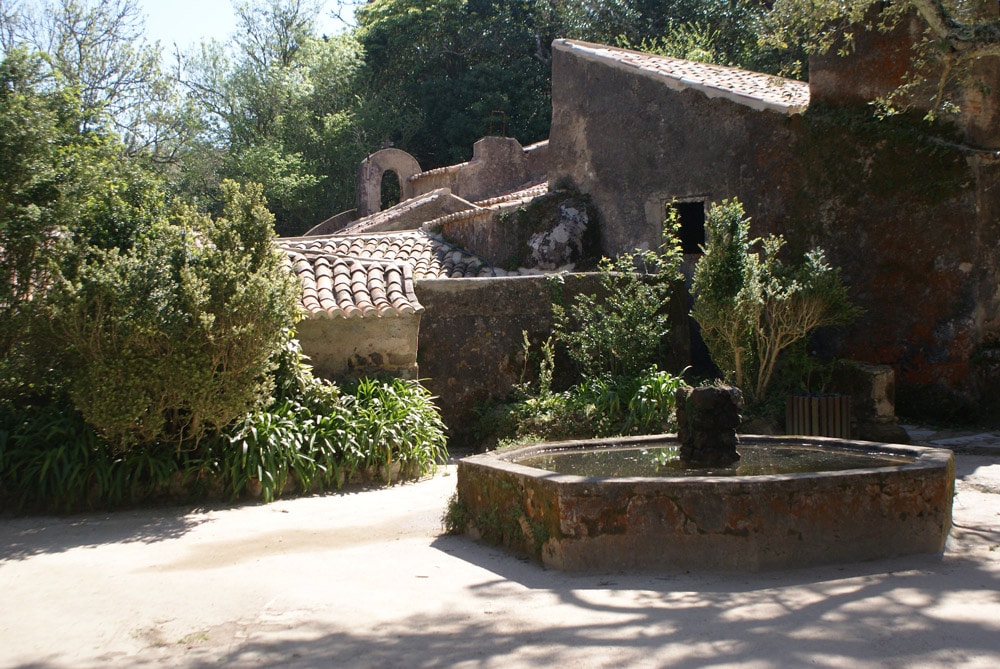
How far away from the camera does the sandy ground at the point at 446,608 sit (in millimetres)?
4105

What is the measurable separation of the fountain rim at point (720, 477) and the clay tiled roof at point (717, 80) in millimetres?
7183

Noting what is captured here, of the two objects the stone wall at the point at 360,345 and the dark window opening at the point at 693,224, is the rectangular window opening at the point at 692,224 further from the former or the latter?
the stone wall at the point at 360,345

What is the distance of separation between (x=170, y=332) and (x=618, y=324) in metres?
5.89

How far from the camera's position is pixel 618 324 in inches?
457

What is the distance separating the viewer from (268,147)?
2980 cm

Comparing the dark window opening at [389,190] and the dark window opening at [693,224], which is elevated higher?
the dark window opening at [389,190]

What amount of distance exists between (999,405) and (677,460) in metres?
6.62

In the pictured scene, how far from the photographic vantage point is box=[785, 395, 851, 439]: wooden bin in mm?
9898

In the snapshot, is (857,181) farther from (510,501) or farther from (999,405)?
(510,501)

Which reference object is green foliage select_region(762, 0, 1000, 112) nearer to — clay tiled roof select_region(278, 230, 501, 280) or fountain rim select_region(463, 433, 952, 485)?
fountain rim select_region(463, 433, 952, 485)

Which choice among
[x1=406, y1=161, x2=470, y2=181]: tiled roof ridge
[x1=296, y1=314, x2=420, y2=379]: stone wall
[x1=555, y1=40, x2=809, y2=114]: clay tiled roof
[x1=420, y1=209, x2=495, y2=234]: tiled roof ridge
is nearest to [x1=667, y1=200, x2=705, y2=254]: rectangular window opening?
[x1=555, y1=40, x2=809, y2=114]: clay tiled roof

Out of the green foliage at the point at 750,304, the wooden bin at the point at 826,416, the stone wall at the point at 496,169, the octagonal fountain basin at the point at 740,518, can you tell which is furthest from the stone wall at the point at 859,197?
the stone wall at the point at 496,169

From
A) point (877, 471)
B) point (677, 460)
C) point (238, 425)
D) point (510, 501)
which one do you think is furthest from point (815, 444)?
point (238, 425)

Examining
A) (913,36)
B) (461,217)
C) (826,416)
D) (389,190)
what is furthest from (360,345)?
(389,190)
